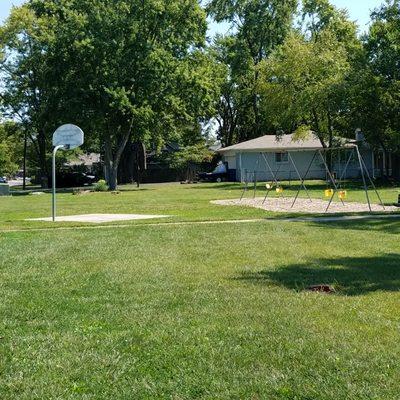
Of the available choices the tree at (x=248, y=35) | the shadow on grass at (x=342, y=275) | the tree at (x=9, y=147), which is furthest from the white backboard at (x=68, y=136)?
the tree at (x=248, y=35)

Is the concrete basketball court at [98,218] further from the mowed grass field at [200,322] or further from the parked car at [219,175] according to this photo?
the parked car at [219,175]

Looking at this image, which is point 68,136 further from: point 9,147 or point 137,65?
point 9,147

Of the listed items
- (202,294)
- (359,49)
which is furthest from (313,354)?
(359,49)

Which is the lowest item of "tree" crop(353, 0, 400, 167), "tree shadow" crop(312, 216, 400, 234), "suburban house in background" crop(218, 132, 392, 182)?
"tree shadow" crop(312, 216, 400, 234)

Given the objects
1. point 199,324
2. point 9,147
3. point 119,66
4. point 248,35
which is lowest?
point 199,324

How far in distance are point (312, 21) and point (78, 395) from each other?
194 feet

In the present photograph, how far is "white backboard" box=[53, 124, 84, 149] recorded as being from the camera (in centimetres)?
2004

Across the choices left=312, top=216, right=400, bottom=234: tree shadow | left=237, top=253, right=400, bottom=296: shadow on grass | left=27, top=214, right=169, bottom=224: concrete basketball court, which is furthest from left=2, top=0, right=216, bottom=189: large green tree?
left=237, top=253, right=400, bottom=296: shadow on grass

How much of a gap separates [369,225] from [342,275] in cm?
704

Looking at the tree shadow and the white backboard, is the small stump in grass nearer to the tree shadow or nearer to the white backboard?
the tree shadow

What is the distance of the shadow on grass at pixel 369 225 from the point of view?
13.8 metres

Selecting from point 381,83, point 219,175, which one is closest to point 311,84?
point 381,83

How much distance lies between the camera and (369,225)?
14711 millimetres

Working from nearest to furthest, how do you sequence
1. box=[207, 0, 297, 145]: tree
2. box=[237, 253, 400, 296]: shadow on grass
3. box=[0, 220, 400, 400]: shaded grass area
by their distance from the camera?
box=[0, 220, 400, 400]: shaded grass area < box=[237, 253, 400, 296]: shadow on grass < box=[207, 0, 297, 145]: tree
